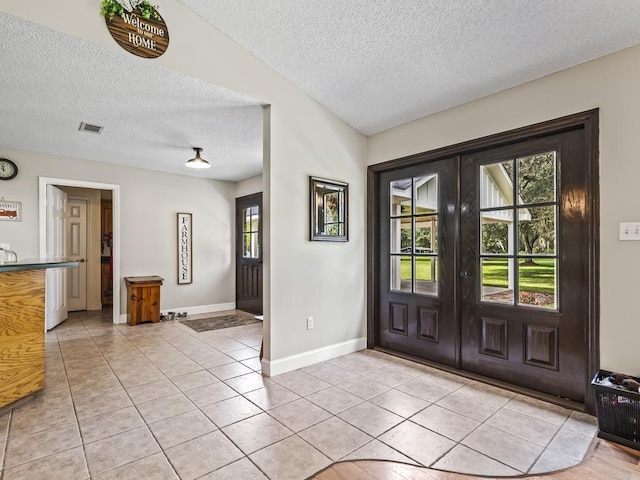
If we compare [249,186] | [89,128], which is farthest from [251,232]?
[89,128]

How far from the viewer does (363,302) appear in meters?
3.80

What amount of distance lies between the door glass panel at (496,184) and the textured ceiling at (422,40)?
2.05 ft

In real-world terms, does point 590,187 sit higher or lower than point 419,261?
higher

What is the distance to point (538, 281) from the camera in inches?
103

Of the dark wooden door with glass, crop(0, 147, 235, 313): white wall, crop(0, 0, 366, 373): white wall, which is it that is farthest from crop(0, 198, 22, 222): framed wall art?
crop(0, 0, 366, 373): white wall

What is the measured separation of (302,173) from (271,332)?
1.50 meters

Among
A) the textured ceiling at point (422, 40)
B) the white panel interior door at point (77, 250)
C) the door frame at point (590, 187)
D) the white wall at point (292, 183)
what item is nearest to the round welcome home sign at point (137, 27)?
the white wall at point (292, 183)

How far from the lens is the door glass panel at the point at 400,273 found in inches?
137

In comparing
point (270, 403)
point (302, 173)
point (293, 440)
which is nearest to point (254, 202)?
point (302, 173)

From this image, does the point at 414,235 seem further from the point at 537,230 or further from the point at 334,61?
the point at 334,61

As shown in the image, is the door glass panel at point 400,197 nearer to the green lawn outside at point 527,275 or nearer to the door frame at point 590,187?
the door frame at point 590,187

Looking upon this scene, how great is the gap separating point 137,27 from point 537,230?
10.7 feet

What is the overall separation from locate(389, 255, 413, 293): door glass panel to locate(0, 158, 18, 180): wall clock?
4689 mm

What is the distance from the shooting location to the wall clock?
407 cm
